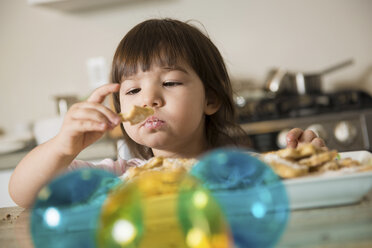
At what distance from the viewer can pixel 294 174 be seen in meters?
0.49

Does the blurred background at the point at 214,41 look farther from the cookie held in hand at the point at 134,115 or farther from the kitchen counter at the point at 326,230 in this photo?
the kitchen counter at the point at 326,230

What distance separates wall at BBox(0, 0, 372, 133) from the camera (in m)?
2.58

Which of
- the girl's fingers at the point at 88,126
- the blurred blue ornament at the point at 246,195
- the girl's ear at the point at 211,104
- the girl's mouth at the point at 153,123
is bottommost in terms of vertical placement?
the girl's ear at the point at 211,104

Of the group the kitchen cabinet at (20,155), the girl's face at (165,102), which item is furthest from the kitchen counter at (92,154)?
the girl's face at (165,102)

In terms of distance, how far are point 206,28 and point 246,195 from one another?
93.7 inches

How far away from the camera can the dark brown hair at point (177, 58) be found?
42.3 inches

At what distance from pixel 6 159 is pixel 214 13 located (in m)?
1.53

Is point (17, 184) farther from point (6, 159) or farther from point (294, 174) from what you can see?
point (6, 159)

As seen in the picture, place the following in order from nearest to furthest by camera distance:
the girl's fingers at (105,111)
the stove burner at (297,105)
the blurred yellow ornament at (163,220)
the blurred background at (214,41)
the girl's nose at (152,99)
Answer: the blurred yellow ornament at (163,220)
the girl's fingers at (105,111)
the girl's nose at (152,99)
the stove burner at (297,105)
the blurred background at (214,41)

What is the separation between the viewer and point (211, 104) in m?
1.28

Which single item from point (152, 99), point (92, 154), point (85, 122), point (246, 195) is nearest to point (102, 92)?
point (85, 122)

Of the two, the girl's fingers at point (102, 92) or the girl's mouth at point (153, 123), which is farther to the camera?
the girl's mouth at point (153, 123)

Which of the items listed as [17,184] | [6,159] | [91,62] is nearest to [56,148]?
[17,184]

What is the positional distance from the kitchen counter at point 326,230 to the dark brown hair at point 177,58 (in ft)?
1.97
